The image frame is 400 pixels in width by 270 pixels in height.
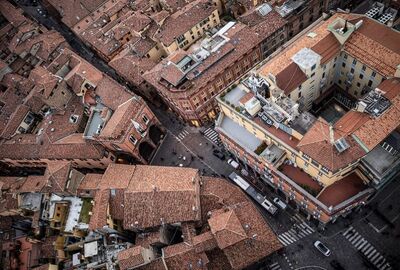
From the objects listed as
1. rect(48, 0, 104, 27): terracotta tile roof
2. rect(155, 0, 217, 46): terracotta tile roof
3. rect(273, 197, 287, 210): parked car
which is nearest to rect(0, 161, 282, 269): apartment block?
rect(273, 197, 287, 210): parked car

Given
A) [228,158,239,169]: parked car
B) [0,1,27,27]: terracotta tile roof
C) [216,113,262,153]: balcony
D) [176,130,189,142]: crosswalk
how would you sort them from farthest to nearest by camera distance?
[0,1,27,27]: terracotta tile roof < [176,130,189,142]: crosswalk < [228,158,239,169]: parked car < [216,113,262,153]: balcony

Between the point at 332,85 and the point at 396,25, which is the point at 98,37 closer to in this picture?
the point at 332,85

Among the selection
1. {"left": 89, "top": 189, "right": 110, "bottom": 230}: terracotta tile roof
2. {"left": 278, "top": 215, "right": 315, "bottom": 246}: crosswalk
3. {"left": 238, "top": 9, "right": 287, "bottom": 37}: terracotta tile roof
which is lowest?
{"left": 278, "top": 215, "right": 315, "bottom": 246}: crosswalk

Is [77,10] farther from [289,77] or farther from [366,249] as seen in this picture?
[366,249]

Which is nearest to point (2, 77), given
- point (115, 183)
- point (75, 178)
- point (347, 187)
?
point (75, 178)

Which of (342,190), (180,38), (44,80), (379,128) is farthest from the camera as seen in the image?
(44,80)

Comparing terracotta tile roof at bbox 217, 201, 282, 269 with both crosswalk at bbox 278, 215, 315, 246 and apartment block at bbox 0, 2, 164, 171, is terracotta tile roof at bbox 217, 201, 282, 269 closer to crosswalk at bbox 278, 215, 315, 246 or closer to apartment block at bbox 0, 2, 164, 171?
crosswalk at bbox 278, 215, 315, 246

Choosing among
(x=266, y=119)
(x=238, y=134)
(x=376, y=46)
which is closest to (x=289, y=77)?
(x=266, y=119)
